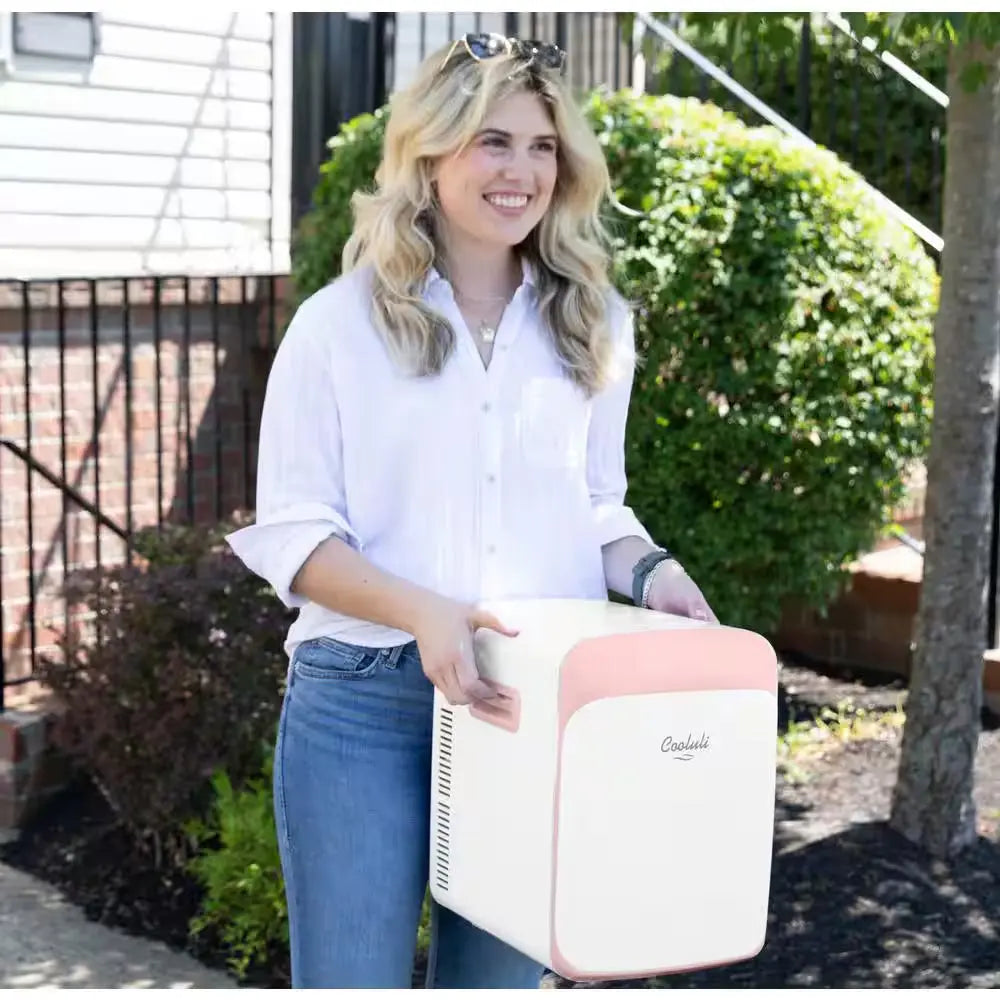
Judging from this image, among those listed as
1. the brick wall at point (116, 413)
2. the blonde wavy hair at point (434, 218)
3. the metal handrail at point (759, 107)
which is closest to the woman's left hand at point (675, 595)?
the blonde wavy hair at point (434, 218)

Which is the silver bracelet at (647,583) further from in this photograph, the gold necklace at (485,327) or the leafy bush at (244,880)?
the leafy bush at (244,880)

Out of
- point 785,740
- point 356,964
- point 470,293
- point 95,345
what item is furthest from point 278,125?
point 356,964

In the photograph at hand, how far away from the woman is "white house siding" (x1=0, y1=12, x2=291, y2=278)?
13.6 ft

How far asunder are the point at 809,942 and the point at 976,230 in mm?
1825

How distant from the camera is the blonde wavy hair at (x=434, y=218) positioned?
93.2 inches

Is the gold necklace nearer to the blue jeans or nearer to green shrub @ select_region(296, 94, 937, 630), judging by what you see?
the blue jeans

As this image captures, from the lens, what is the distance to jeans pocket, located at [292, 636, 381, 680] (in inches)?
92.6

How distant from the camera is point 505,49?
7.84 ft

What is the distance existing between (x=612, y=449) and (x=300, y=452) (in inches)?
20.2

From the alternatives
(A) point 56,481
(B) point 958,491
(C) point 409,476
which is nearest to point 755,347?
(B) point 958,491

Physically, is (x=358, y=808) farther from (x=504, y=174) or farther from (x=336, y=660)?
(x=504, y=174)

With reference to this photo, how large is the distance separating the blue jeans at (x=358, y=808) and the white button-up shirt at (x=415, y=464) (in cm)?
6

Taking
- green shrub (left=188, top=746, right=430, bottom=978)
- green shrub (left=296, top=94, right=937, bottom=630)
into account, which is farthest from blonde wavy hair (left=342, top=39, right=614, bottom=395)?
green shrub (left=296, top=94, right=937, bottom=630)

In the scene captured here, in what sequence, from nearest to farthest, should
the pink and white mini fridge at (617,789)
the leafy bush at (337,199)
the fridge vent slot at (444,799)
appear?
the pink and white mini fridge at (617,789) → the fridge vent slot at (444,799) → the leafy bush at (337,199)
